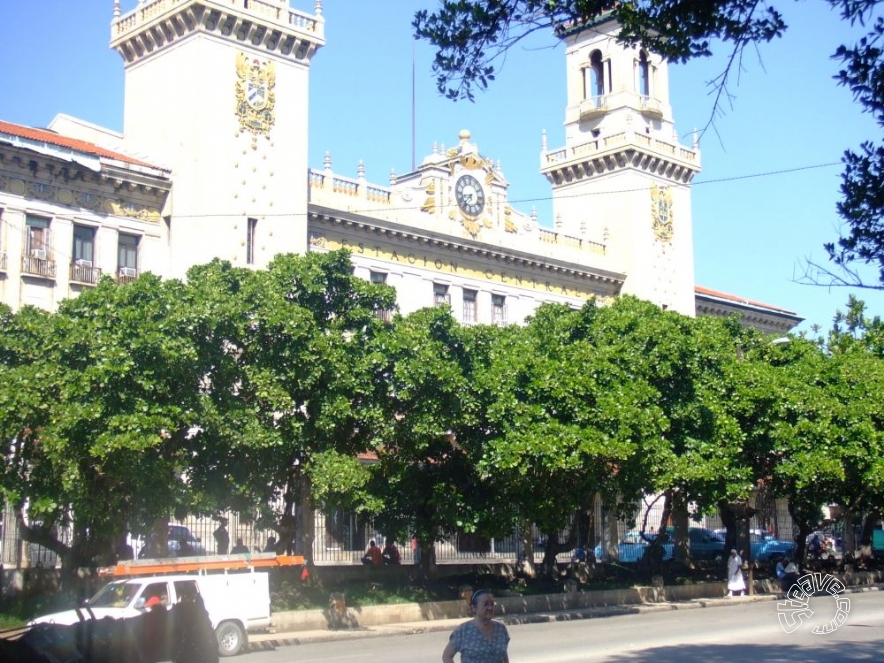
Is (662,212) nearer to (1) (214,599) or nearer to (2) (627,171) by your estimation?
(2) (627,171)

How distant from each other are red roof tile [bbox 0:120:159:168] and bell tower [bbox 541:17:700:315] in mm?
22687

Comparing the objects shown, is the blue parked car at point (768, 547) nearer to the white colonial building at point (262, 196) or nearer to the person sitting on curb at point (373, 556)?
A: the white colonial building at point (262, 196)

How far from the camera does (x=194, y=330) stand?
26594 mm

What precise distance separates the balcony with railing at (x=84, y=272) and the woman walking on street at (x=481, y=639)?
30830 millimetres

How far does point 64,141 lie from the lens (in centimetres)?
4122

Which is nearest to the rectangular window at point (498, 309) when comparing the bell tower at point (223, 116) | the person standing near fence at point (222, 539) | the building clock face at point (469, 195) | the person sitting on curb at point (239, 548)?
the building clock face at point (469, 195)

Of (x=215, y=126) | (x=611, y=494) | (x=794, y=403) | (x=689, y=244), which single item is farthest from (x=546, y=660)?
(x=689, y=244)

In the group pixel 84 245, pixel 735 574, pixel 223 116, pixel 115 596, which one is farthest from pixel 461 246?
pixel 115 596

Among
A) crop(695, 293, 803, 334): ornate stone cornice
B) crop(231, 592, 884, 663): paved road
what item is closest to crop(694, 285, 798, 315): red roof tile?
crop(695, 293, 803, 334): ornate stone cornice

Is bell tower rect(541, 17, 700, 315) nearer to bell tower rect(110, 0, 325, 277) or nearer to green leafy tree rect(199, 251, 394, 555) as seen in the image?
bell tower rect(110, 0, 325, 277)

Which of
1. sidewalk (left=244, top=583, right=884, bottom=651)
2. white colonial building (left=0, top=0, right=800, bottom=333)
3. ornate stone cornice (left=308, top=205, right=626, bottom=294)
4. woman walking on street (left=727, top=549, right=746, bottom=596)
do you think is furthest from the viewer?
ornate stone cornice (left=308, top=205, right=626, bottom=294)

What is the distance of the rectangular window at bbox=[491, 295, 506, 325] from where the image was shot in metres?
52.3

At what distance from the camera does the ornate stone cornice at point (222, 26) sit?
1655 inches

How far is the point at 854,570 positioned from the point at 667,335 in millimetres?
16688
